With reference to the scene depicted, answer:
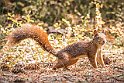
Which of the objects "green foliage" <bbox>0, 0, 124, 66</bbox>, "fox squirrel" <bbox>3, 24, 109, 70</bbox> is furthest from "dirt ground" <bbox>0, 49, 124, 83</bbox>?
"green foliage" <bbox>0, 0, 124, 66</bbox>

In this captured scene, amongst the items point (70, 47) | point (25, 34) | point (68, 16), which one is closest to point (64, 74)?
point (70, 47)

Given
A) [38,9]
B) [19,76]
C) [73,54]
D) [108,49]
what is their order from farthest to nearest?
[38,9], [108,49], [73,54], [19,76]

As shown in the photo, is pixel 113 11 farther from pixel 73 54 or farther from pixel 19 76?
pixel 19 76

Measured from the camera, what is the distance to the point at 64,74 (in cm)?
606

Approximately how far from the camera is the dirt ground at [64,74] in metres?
5.75

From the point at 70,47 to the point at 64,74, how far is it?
77 cm

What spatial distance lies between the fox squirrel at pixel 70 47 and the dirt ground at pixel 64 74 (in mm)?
135

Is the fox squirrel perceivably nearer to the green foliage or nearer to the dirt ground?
the dirt ground

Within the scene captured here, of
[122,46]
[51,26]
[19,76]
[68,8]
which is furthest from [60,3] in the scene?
[19,76]

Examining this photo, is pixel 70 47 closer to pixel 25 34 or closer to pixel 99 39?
pixel 99 39

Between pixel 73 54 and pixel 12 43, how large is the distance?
2.99 ft

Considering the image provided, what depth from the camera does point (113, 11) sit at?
11.8m

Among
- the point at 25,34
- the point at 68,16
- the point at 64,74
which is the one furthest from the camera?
the point at 68,16

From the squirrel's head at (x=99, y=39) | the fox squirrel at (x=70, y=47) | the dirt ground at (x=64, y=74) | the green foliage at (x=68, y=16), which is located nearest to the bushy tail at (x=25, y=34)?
the fox squirrel at (x=70, y=47)
